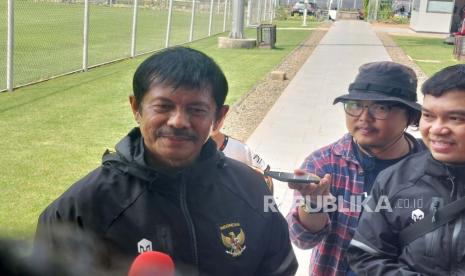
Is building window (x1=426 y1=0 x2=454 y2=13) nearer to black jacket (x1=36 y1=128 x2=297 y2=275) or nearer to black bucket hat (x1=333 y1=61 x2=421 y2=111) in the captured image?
black bucket hat (x1=333 y1=61 x2=421 y2=111)

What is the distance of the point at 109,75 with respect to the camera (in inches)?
521

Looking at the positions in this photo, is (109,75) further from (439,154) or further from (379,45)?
(379,45)

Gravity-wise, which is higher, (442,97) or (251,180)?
(442,97)

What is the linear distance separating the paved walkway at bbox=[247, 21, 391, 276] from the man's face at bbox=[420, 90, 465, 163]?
2.49m

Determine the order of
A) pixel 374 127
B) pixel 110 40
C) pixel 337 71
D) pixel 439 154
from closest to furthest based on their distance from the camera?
pixel 439 154 → pixel 374 127 → pixel 337 71 → pixel 110 40

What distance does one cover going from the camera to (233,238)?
178 cm

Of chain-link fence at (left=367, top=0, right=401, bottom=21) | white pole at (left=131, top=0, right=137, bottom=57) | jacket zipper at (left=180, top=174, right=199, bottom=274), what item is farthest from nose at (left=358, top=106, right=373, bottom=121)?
chain-link fence at (left=367, top=0, right=401, bottom=21)

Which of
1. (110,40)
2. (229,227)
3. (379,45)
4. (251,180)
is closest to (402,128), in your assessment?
(251,180)

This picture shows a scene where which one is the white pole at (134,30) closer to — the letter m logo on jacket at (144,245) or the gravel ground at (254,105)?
the gravel ground at (254,105)

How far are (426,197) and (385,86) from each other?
0.71 meters

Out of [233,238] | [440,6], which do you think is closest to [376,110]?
[233,238]

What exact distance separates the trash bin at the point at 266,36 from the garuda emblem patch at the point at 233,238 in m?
20.1

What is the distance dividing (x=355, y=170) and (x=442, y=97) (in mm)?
595

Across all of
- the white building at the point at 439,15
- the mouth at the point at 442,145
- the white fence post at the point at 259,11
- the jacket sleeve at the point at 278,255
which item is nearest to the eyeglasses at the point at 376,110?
the mouth at the point at 442,145
